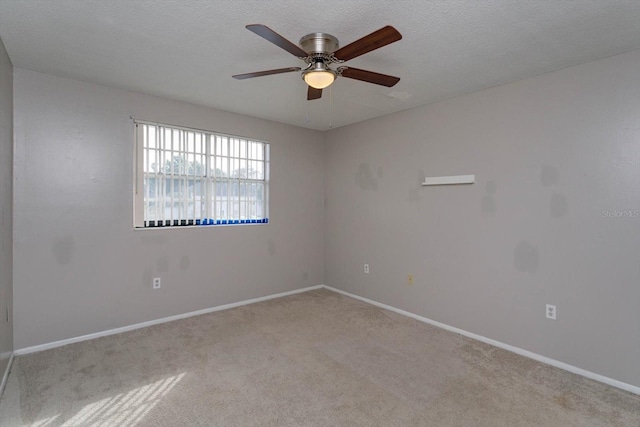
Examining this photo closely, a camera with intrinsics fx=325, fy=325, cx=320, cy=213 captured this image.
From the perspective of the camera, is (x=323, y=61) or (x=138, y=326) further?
(x=138, y=326)

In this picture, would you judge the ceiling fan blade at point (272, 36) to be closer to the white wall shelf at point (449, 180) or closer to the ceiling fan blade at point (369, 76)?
the ceiling fan blade at point (369, 76)

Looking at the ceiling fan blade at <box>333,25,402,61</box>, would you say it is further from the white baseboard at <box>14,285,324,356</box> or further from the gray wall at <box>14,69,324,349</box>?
the white baseboard at <box>14,285,324,356</box>

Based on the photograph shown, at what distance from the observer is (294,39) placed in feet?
7.46

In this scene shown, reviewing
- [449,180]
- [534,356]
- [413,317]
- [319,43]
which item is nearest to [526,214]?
[449,180]

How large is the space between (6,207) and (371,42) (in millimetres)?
2986

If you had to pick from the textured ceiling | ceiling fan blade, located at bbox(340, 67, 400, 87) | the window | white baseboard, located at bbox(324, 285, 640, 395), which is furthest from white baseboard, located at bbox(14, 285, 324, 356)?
ceiling fan blade, located at bbox(340, 67, 400, 87)

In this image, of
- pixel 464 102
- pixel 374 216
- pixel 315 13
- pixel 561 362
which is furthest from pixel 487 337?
pixel 315 13

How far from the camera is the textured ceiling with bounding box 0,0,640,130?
74.9 inches

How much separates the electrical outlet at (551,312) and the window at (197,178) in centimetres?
326

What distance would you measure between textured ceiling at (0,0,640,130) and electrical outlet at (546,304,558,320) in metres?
1.99

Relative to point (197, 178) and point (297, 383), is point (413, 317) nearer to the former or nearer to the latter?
point (297, 383)

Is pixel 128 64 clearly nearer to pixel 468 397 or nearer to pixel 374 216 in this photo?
pixel 374 216

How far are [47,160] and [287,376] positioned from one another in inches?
112

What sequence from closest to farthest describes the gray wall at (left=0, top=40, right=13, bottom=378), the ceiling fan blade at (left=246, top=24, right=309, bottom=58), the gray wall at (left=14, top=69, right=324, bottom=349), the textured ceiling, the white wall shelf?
the ceiling fan blade at (left=246, top=24, right=309, bottom=58) < the textured ceiling < the gray wall at (left=0, top=40, right=13, bottom=378) < the gray wall at (left=14, top=69, right=324, bottom=349) < the white wall shelf
